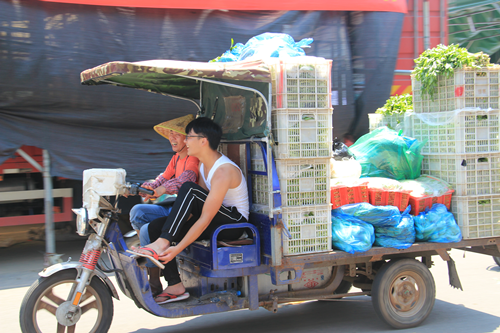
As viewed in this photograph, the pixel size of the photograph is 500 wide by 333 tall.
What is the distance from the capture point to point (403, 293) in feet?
14.1

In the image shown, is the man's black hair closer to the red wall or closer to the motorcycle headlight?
the motorcycle headlight

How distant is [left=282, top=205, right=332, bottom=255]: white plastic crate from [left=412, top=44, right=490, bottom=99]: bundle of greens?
1.74m

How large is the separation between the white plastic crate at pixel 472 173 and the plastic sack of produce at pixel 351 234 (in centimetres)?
101

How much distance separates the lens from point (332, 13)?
25.1ft

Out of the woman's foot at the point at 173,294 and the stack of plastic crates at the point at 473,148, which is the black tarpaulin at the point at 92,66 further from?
the stack of plastic crates at the point at 473,148

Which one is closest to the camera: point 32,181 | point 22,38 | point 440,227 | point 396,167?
point 440,227

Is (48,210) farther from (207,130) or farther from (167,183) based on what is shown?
(207,130)

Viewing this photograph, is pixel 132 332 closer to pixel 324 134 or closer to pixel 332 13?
pixel 324 134

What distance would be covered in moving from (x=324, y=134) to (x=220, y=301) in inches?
60.9

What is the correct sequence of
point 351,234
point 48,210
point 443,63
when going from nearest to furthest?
1. point 351,234
2. point 443,63
3. point 48,210

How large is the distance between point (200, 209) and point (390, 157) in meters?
1.96

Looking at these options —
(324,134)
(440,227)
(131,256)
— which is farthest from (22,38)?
(440,227)

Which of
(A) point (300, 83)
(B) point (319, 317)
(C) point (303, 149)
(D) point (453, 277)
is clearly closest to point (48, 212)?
(B) point (319, 317)

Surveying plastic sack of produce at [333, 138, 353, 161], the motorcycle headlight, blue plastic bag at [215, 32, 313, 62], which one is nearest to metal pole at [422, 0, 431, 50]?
plastic sack of produce at [333, 138, 353, 161]
